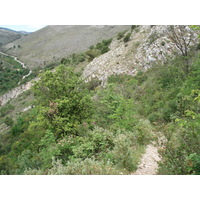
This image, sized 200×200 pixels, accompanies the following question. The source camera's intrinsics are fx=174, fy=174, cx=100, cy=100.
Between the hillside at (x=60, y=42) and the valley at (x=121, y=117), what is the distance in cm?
1920

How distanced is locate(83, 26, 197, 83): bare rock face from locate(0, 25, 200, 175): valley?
0.09m

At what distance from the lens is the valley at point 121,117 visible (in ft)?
13.5

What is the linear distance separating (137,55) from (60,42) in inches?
1187

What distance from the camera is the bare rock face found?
14.0 m

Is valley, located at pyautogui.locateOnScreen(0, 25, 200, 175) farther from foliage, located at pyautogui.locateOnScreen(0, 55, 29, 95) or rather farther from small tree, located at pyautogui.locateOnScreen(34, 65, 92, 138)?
foliage, located at pyautogui.locateOnScreen(0, 55, 29, 95)

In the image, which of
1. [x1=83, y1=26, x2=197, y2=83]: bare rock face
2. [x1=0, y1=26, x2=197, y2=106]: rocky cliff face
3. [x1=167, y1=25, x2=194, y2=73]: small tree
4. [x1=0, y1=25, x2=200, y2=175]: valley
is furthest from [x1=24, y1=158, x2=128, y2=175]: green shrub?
[x1=83, y1=26, x2=197, y2=83]: bare rock face

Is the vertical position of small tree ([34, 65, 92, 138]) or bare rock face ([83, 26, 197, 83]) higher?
bare rock face ([83, 26, 197, 83])

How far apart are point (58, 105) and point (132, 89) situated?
6.83 metres

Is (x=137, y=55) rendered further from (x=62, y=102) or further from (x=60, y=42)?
(x=60, y=42)

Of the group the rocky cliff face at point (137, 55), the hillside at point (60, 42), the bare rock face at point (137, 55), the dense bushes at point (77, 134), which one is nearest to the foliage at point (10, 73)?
the hillside at point (60, 42)

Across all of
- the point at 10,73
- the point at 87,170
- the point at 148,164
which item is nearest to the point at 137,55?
the point at 148,164

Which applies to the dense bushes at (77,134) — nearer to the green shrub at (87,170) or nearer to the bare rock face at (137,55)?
the green shrub at (87,170)

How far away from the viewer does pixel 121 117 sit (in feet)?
22.8
